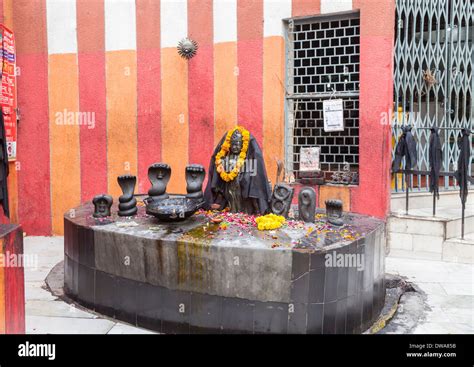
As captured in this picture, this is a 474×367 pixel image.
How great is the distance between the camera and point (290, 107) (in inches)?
349

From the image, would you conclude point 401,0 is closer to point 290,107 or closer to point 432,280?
point 290,107

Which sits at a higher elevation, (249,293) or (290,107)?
(290,107)

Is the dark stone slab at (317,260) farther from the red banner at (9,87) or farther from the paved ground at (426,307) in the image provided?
the red banner at (9,87)

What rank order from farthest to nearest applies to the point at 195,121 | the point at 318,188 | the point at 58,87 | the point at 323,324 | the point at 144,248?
the point at 58,87 → the point at 195,121 → the point at 318,188 → the point at 144,248 → the point at 323,324

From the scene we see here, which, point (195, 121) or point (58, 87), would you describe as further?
point (58, 87)

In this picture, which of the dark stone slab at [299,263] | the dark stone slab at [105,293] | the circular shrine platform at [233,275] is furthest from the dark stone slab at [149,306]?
the dark stone slab at [299,263]

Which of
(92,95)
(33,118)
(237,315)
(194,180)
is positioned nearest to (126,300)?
(237,315)

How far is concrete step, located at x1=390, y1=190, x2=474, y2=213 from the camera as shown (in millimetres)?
8914

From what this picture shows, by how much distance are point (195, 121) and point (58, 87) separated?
116 inches

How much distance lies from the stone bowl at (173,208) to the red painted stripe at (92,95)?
12.7 ft

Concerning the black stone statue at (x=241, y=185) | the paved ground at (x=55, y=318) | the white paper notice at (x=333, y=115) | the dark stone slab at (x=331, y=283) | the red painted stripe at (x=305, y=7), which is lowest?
the paved ground at (x=55, y=318)

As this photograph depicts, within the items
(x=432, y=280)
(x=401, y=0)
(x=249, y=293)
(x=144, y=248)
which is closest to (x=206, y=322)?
(x=249, y=293)

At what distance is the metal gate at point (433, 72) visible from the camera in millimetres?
8938

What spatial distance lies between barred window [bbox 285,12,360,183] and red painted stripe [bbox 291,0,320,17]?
158 millimetres
